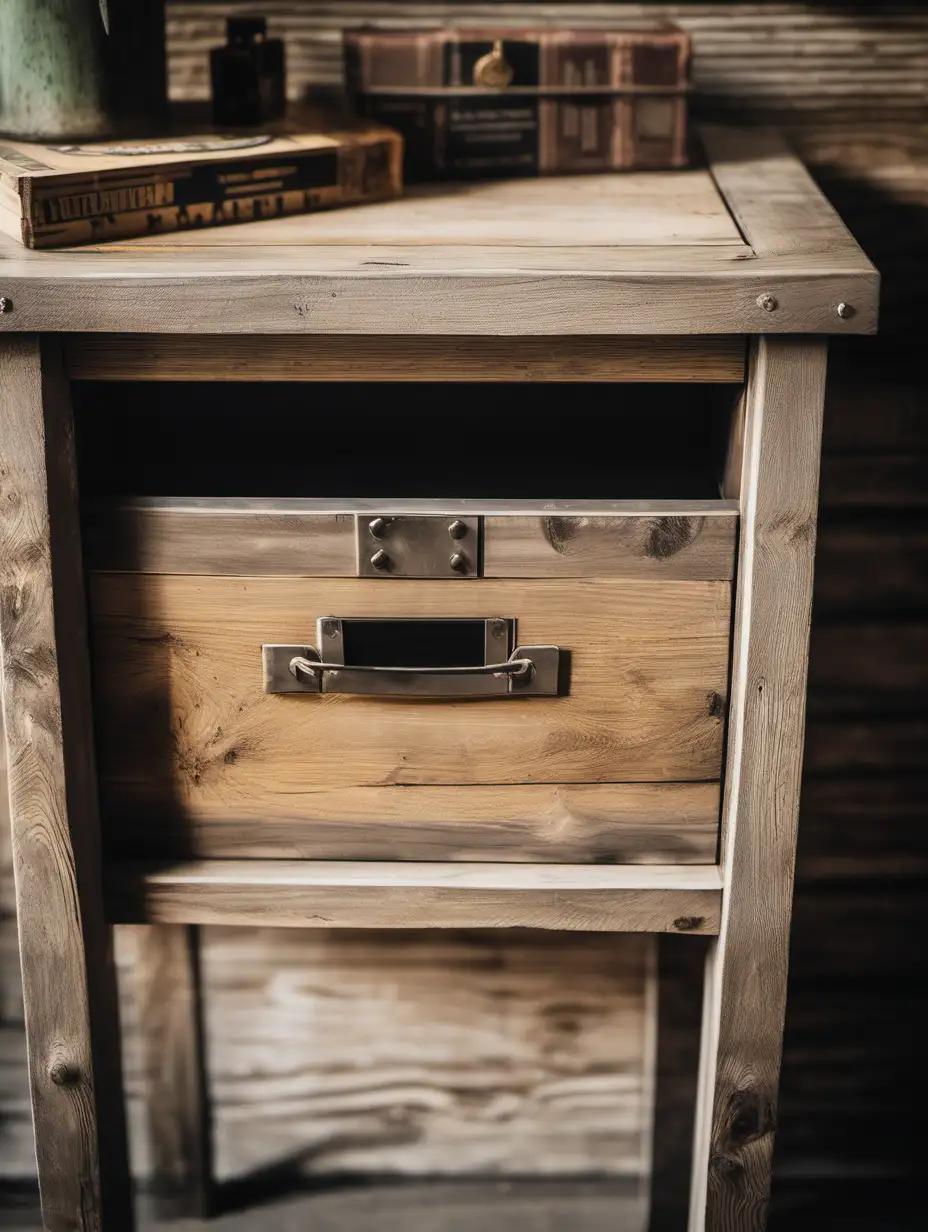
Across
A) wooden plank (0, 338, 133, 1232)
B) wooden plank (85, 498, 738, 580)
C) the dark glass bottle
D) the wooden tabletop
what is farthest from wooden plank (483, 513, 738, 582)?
the dark glass bottle

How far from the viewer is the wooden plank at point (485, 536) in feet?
3.07

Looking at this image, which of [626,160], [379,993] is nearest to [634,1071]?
[379,993]

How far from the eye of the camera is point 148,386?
124 cm

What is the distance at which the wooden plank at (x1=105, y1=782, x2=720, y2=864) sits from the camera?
1006 millimetres

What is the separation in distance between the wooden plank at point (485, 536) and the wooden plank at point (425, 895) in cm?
23

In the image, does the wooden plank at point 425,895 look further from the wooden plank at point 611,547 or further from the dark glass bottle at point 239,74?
the dark glass bottle at point 239,74

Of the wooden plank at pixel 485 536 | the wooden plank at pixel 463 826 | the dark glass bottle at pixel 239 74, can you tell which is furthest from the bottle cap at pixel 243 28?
the wooden plank at pixel 463 826

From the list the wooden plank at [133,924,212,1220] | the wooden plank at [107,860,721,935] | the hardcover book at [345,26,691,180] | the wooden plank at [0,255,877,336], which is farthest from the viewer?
the wooden plank at [133,924,212,1220]

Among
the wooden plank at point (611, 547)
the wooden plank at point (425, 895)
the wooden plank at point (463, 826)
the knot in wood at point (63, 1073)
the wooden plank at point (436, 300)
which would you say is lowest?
the knot in wood at point (63, 1073)

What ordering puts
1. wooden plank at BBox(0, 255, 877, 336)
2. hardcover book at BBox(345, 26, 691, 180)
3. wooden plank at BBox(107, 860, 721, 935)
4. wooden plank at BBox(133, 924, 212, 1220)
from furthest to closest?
wooden plank at BBox(133, 924, 212, 1220), hardcover book at BBox(345, 26, 691, 180), wooden plank at BBox(107, 860, 721, 935), wooden plank at BBox(0, 255, 877, 336)

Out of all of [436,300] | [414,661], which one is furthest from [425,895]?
[436,300]

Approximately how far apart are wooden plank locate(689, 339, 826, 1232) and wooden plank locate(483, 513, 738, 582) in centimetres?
2

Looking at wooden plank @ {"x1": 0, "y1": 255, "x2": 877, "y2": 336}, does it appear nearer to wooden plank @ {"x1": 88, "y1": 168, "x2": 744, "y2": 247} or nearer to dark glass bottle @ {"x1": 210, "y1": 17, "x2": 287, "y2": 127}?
wooden plank @ {"x1": 88, "y1": 168, "x2": 744, "y2": 247}

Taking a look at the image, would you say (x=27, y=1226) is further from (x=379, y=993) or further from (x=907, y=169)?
(x=907, y=169)
